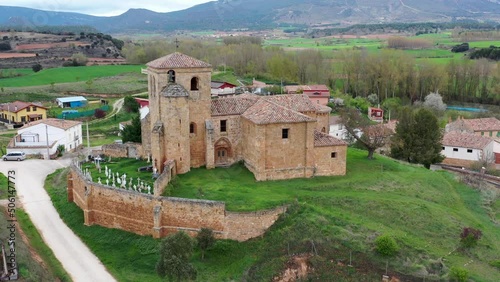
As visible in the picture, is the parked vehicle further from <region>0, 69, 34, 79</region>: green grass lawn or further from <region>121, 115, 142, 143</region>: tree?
<region>0, 69, 34, 79</region>: green grass lawn

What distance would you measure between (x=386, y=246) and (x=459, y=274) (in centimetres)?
324

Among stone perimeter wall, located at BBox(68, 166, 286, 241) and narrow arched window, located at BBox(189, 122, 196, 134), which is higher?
narrow arched window, located at BBox(189, 122, 196, 134)

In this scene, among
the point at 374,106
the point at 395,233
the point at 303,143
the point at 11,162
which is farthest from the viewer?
the point at 374,106

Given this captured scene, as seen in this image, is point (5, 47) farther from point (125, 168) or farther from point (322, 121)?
point (322, 121)

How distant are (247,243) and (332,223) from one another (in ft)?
14.4

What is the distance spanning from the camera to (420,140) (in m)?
40.0

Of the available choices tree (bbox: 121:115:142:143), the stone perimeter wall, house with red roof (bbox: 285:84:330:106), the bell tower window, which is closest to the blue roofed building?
house with red roof (bbox: 285:84:330:106)

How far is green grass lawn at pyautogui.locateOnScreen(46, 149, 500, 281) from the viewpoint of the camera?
23312 mm

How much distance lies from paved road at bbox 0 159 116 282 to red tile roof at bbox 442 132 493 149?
117 ft

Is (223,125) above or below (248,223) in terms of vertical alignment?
above

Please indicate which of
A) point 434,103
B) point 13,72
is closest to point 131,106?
point 434,103

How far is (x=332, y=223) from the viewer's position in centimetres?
2541

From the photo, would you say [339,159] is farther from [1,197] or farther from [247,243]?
[1,197]

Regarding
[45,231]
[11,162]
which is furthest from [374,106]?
[45,231]
